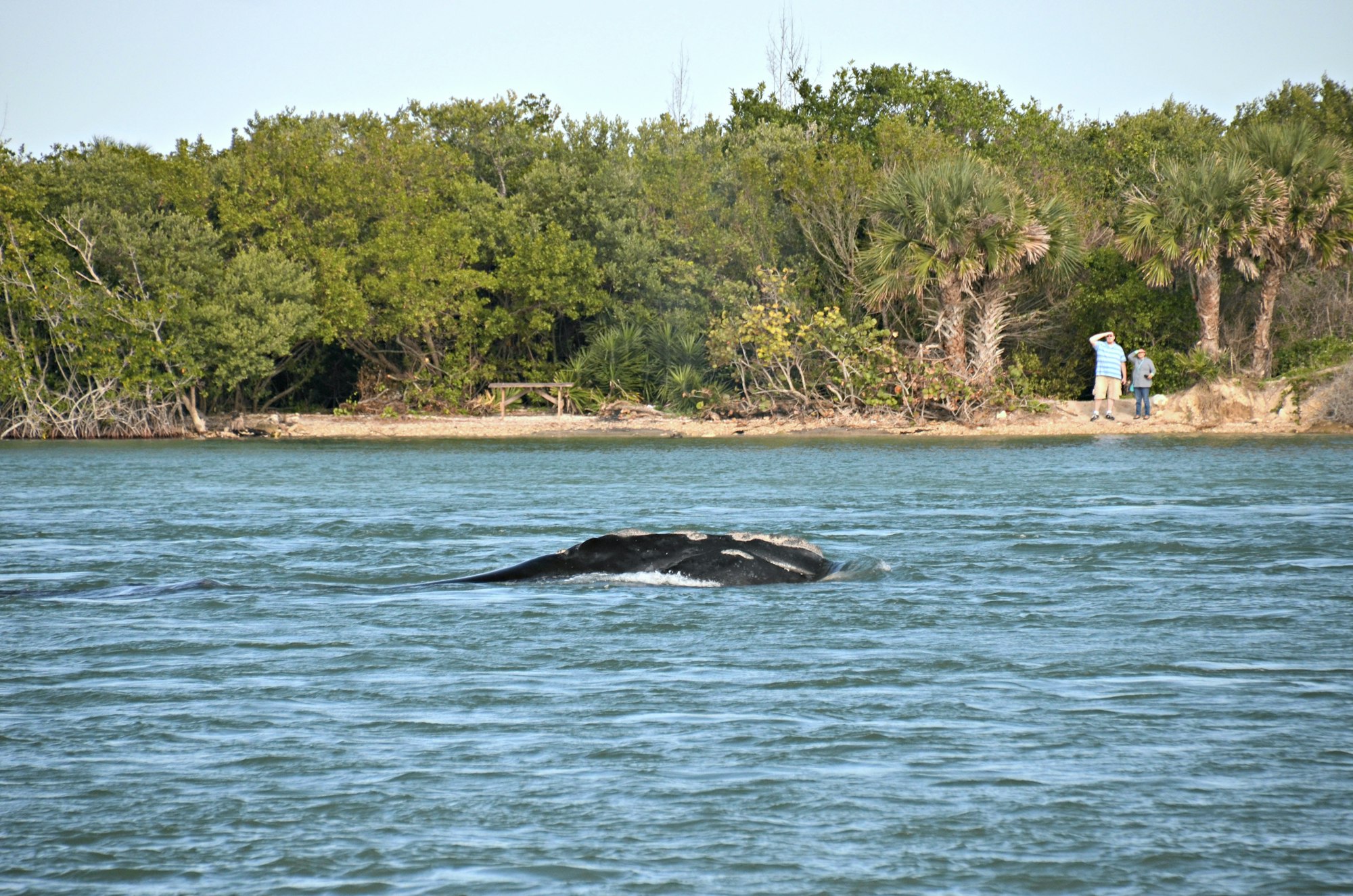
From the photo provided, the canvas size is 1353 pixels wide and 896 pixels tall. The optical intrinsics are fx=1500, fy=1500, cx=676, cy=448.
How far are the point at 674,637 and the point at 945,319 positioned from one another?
2623 cm

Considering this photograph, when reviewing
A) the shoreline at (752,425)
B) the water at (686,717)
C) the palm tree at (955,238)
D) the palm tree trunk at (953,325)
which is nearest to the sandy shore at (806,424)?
the shoreline at (752,425)

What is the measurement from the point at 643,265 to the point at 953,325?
917 cm

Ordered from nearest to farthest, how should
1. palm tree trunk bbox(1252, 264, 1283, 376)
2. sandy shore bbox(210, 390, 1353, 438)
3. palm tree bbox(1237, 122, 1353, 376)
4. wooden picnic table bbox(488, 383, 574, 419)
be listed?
palm tree bbox(1237, 122, 1353, 376), sandy shore bbox(210, 390, 1353, 438), palm tree trunk bbox(1252, 264, 1283, 376), wooden picnic table bbox(488, 383, 574, 419)

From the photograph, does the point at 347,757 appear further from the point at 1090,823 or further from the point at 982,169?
the point at 982,169

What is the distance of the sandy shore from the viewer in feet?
105

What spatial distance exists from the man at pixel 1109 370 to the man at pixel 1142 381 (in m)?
0.31

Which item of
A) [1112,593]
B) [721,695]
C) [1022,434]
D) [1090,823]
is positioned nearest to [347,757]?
[721,695]

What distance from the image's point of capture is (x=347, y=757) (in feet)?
20.2

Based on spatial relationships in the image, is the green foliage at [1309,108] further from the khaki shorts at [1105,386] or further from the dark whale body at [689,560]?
the dark whale body at [689,560]

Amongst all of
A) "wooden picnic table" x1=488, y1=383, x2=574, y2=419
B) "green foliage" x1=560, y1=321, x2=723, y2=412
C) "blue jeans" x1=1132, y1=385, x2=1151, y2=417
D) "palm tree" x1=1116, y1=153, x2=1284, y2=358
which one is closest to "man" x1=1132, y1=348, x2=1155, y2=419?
"blue jeans" x1=1132, y1=385, x2=1151, y2=417

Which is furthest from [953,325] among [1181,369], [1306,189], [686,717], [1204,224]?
[686,717]

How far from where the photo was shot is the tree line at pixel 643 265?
32719mm

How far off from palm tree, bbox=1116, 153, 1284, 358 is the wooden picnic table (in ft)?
46.3

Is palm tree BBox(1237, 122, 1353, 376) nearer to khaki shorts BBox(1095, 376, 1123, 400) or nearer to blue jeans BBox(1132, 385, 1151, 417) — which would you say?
blue jeans BBox(1132, 385, 1151, 417)
